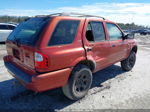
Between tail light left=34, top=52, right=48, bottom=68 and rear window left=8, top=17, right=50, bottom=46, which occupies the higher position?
rear window left=8, top=17, right=50, bottom=46

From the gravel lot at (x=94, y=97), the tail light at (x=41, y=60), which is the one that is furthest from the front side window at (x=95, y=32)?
the gravel lot at (x=94, y=97)

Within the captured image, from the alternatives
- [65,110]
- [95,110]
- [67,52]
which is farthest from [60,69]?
[95,110]

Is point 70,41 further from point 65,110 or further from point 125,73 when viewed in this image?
point 125,73

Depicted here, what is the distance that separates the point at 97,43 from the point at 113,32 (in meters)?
1.10

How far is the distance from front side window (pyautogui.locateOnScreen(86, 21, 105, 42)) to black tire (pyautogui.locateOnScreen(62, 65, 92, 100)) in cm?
75

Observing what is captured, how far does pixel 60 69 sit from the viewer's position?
2963 millimetres

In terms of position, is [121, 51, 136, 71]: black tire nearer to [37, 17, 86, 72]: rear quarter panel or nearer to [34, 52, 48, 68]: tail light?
[37, 17, 86, 72]: rear quarter panel

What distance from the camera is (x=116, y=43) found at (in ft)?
15.1

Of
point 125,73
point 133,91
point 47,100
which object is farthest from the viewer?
point 125,73

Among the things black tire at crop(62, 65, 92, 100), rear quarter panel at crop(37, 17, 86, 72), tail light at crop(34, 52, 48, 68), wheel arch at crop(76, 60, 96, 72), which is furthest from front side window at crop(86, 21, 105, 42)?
tail light at crop(34, 52, 48, 68)

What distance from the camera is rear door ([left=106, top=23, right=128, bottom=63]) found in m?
4.43

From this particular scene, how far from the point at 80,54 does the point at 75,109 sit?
1.16m

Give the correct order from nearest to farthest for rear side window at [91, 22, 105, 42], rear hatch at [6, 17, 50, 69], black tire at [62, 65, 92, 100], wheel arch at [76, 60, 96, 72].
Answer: rear hatch at [6, 17, 50, 69]
black tire at [62, 65, 92, 100]
wheel arch at [76, 60, 96, 72]
rear side window at [91, 22, 105, 42]

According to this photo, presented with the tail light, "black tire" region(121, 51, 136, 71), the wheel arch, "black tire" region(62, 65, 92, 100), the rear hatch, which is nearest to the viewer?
the tail light
